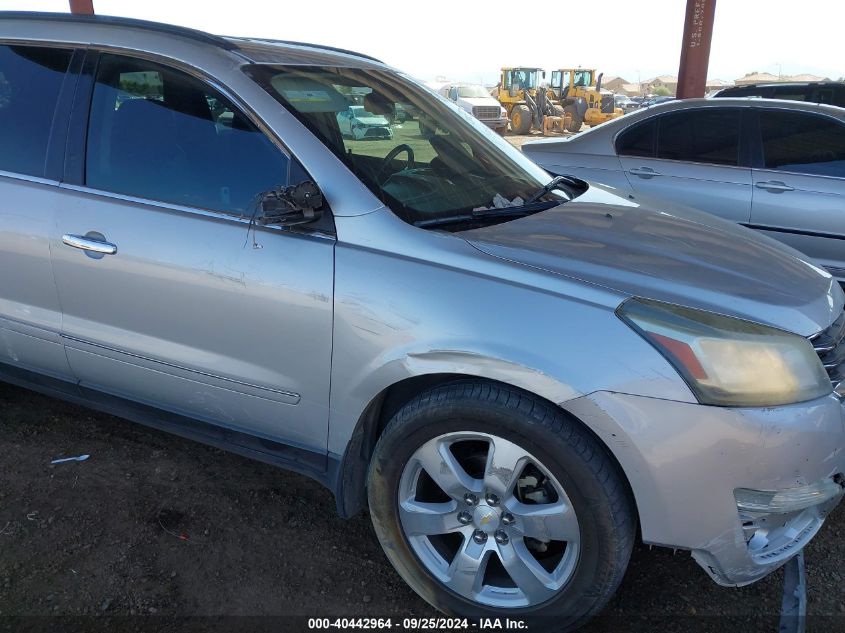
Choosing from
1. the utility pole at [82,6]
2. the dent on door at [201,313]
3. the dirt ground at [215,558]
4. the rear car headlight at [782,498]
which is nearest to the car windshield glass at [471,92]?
the utility pole at [82,6]

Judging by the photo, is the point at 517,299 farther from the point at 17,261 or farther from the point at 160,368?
the point at 17,261

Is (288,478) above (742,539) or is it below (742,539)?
below

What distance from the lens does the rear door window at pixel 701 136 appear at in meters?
5.34

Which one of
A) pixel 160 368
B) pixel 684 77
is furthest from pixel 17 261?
pixel 684 77

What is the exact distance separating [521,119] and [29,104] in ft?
78.7

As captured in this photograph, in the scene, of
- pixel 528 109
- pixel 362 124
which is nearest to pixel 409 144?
pixel 362 124

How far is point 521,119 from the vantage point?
25344mm

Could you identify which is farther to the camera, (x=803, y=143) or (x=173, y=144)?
(x=803, y=143)

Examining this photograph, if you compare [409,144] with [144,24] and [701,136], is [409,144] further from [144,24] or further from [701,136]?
[701,136]

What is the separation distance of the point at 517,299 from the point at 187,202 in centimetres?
127

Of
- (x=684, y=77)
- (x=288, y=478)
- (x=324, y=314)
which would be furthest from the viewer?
(x=684, y=77)

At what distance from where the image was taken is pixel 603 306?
1.93 meters

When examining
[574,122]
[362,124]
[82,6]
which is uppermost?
[82,6]

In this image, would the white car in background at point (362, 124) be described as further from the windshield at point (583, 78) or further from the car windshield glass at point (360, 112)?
the windshield at point (583, 78)
